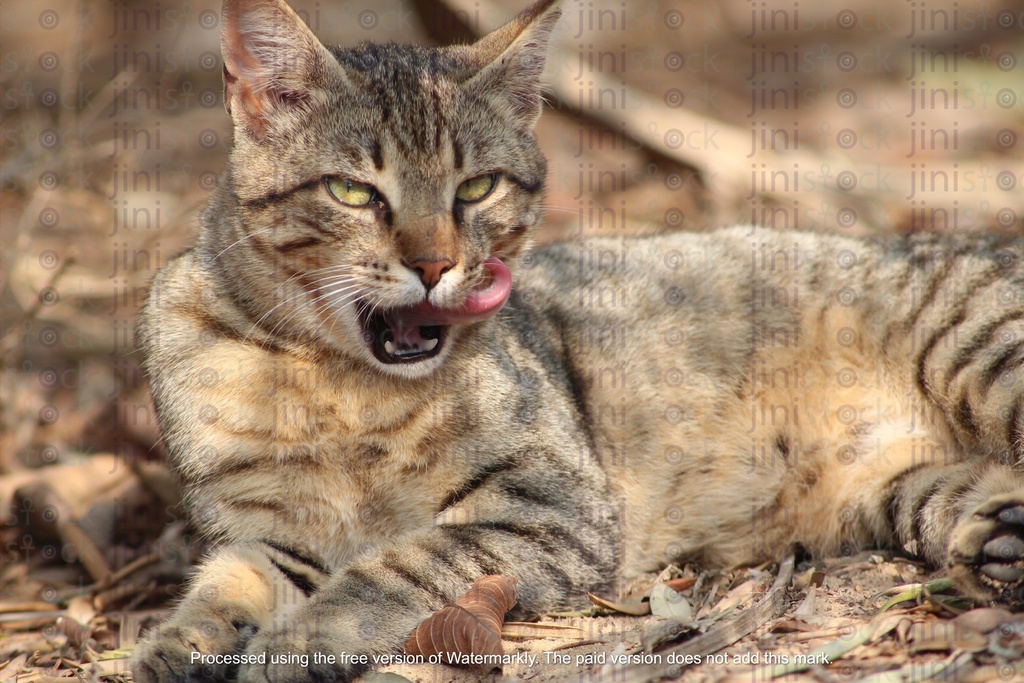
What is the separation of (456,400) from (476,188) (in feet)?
2.73

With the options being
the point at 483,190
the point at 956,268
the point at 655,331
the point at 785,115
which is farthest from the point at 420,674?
the point at 785,115

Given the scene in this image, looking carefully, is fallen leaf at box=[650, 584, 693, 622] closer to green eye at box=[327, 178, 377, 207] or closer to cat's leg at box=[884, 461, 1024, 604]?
cat's leg at box=[884, 461, 1024, 604]

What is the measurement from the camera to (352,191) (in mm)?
3619

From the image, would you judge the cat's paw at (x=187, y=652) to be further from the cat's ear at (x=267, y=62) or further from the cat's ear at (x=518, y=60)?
the cat's ear at (x=518, y=60)

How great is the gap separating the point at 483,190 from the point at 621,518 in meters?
1.49

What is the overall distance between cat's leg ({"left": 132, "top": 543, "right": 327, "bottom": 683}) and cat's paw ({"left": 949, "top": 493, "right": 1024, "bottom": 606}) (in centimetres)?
232

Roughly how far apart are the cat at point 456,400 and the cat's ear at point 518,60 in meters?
0.01

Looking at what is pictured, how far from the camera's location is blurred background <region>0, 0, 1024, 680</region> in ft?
17.0

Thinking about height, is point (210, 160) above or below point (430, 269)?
above

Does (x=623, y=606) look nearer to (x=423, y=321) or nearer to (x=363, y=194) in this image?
(x=423, y=321)

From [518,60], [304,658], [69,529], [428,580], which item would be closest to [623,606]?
[428,580]

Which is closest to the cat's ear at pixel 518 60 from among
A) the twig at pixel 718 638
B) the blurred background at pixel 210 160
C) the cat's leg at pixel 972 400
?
the blurred background at pixel 210 160

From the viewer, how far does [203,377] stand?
387cm

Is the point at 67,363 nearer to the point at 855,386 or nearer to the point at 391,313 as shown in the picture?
the point at 391,313
